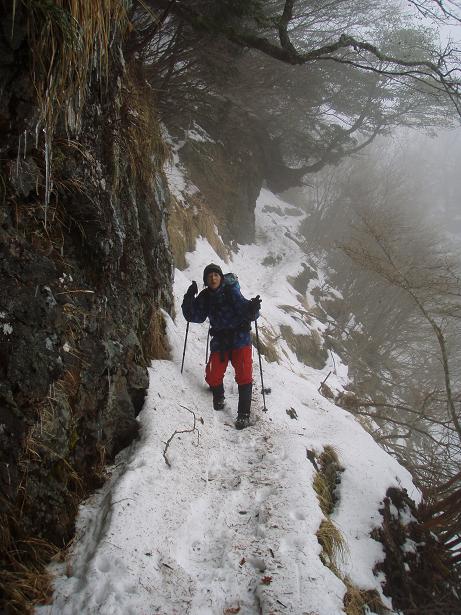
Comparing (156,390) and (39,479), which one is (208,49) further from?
(39,479)

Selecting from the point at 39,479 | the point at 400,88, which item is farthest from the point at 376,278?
the point at 39,479

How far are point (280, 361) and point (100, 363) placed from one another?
4.97 meters

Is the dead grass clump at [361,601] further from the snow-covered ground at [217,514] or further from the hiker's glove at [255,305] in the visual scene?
the hiker's glove at [255,305]

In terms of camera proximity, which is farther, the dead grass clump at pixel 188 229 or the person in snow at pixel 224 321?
the dead grass clump at pixel 188 229

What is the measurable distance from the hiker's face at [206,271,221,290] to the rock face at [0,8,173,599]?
3.02ft

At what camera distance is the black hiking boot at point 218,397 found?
4402mm

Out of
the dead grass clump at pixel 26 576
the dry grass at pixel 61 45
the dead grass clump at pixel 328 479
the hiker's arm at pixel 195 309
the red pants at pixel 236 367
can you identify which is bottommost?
the dead grass clump at pixel 26 576

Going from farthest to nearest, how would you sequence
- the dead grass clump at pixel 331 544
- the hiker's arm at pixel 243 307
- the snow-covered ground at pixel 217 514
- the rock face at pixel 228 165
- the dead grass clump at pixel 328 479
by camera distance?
the rock face at pixel 228 165
the hiker's arm at pixel 243 307
the dead grass clump at pixel 328 479
the dead grass clump at pixel 331 544
the snow-covered ground at pixel 217 514

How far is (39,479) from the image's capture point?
89.8 inches

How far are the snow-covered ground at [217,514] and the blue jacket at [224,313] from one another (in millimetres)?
543

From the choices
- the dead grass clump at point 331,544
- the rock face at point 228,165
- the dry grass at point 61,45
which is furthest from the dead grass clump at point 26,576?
the rock face at point 228,165

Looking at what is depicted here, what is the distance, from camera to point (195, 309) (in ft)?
15.4

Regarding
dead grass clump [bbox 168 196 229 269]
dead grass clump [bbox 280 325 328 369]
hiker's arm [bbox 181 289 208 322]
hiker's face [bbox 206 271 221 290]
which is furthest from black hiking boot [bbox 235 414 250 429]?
dead grass clump [bbox 280 325 328 369]

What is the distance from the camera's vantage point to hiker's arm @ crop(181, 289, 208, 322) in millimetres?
4676
